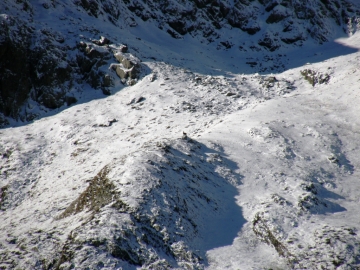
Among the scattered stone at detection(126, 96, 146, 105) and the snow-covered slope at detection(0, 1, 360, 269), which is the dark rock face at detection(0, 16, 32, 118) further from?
the scattered stone at detection(126, 96, 146, 105)

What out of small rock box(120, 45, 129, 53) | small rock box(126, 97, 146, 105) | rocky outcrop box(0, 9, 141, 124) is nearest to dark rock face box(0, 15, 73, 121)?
rocky outcrop box(0, 9, 141, 124)

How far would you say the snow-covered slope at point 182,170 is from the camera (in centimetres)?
944

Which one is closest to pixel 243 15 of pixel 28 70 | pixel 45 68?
pixel 45 68

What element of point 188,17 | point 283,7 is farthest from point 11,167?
point 283,7

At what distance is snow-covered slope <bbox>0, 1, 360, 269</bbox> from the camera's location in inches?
372

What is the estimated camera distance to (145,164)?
12.4 m

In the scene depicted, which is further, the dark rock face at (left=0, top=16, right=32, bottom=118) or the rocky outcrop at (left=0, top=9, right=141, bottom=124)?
the rocky outcrop at (left=0, top=9, right=141, bottom=124)

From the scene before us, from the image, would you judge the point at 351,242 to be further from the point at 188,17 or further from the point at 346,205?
the point at 188,17

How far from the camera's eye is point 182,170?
13.1 meters

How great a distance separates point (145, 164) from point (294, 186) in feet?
22.7

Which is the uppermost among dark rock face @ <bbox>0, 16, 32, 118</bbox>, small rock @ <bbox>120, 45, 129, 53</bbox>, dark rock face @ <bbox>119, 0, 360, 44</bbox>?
dark rock face @ <bbox>119, 0, 360, 44</bbox>

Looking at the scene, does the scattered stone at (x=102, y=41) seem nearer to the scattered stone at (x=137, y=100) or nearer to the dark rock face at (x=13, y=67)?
the dark rock face at (x=13, y=67)

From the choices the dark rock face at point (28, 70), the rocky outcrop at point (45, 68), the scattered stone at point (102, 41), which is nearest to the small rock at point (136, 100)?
the rocky outcrop at point (45, 68)

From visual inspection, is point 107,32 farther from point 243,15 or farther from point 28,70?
point 243,15
